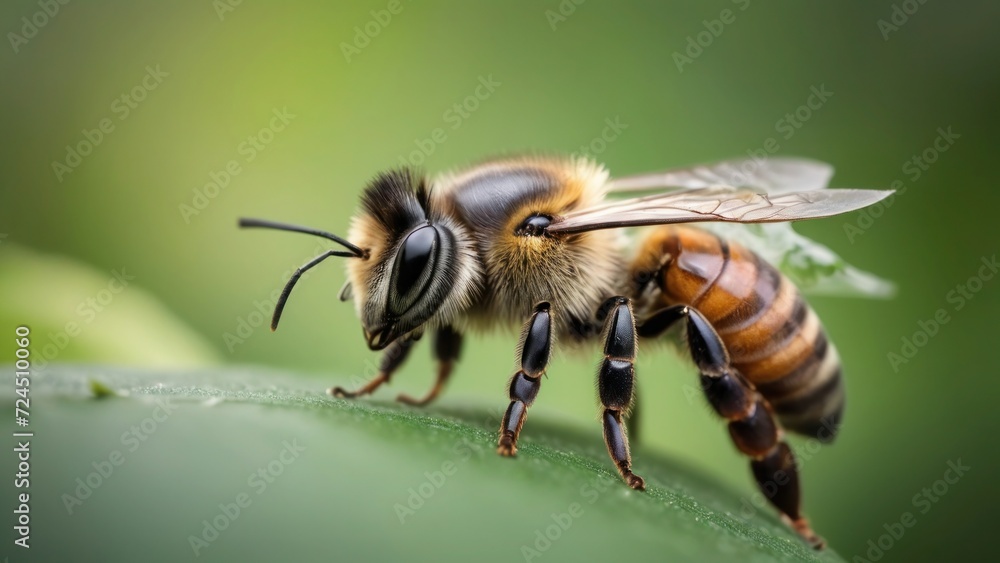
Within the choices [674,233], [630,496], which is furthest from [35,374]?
[674,233]

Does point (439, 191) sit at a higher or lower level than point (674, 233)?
lower

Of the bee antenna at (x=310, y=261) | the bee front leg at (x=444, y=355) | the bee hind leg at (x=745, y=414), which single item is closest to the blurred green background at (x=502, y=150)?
the bee front leg at (x=444, y=355)

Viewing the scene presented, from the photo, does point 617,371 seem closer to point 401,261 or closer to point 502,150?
point 401,261

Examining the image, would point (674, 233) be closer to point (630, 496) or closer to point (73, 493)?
point (630, 496)

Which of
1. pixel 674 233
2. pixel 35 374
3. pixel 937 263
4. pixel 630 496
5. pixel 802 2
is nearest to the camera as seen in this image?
pixel 630 496

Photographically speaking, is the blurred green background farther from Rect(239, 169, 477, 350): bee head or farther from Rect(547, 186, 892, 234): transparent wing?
Rect(547, 186, 892, 234): transparent wing

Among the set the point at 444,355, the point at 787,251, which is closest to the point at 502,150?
the point at 444,355

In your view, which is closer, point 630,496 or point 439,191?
point 630,496
